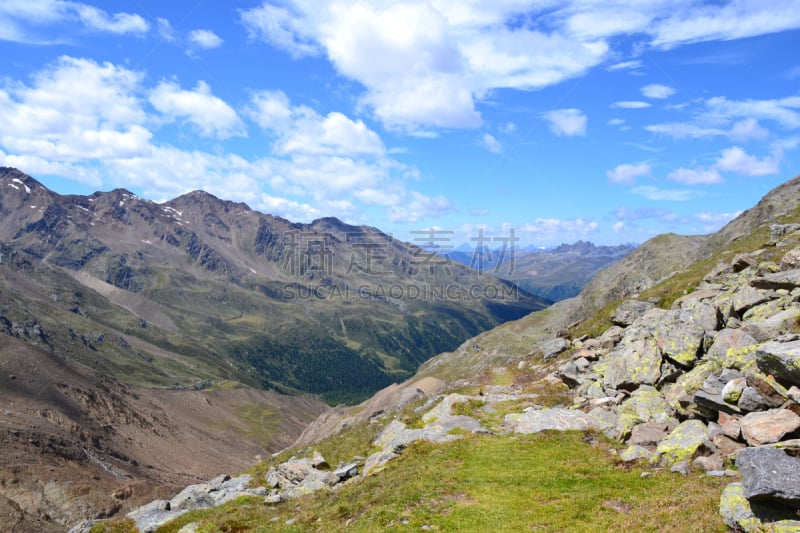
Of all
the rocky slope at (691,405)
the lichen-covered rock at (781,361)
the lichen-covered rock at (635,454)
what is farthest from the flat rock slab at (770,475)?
the lichen-covered rock at (635,454)

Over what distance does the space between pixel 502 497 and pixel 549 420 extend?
12.6 m

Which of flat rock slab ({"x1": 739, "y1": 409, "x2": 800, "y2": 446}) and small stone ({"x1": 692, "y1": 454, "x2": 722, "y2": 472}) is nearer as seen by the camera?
flat rock slab ({"x1": 739, "y1": 409, "x2": 800, "y2": 446})

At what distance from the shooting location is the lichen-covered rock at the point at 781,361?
20875 mm

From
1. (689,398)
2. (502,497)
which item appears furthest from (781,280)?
(502,497)

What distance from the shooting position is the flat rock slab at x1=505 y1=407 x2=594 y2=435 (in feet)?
109

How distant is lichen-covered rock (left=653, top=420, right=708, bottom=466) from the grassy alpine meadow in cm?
127

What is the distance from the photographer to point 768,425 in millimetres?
20594

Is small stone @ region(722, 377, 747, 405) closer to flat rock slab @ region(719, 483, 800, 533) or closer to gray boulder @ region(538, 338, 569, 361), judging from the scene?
flat rock slab @ region(719, 483, 800, 533)

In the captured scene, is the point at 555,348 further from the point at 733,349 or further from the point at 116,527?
the point at 116,527

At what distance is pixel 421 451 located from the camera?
33719mm

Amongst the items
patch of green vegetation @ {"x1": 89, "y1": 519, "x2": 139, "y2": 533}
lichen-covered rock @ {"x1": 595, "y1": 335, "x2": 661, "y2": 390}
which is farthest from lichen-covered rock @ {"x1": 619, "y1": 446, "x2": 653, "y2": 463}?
patch of green vegetation @ {"x1": 89, "y1": 519, "x2": 139, "y2": 533}

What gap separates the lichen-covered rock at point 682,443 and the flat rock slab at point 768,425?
2538 mm

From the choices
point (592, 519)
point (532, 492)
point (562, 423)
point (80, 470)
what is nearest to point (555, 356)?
point (562, 423)

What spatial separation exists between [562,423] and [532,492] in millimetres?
10973
